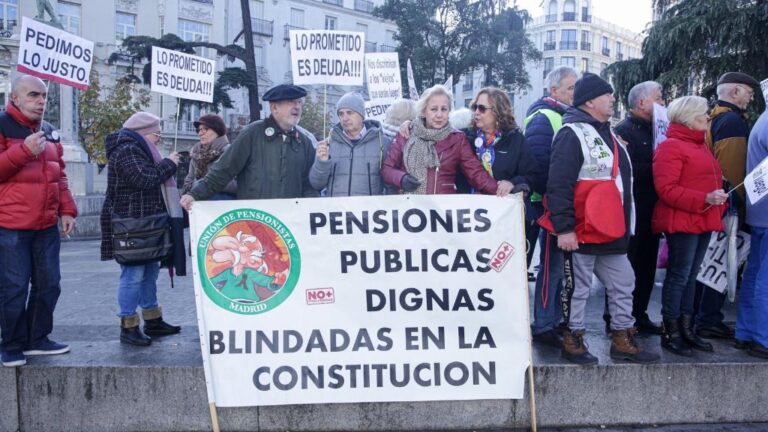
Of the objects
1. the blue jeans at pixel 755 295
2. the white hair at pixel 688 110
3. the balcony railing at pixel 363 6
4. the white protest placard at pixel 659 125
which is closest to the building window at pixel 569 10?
the balcony railing at pixel 363 6

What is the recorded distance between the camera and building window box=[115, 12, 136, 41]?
40.2 metres

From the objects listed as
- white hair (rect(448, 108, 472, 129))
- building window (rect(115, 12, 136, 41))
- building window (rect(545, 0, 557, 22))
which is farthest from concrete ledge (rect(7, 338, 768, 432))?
building window (rect(545, 0, 557, 22))

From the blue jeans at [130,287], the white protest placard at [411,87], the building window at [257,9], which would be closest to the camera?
the blue jeans at [130,287]

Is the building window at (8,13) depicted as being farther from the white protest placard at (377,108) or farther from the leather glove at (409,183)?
the leather glove at (409,183)

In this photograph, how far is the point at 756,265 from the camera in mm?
4504

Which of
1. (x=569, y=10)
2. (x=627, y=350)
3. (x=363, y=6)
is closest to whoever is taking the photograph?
(x=627, y=350)

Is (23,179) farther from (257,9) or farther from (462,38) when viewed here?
(257,9)

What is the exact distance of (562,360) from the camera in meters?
4.04

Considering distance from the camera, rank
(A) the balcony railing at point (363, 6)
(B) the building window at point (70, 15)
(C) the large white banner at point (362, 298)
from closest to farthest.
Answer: (C) the large white banner at point (362, 298)
(B) the building window at point (70, 15)
(A) the balcony railing at point (363, 6)

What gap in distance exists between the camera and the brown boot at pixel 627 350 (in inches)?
157

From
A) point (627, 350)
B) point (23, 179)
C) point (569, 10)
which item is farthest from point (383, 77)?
point (569, 10)

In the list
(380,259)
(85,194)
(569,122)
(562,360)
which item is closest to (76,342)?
(380,259)

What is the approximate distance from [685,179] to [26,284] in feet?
14.4

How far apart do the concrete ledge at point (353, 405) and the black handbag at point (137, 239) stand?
78 centimetres
